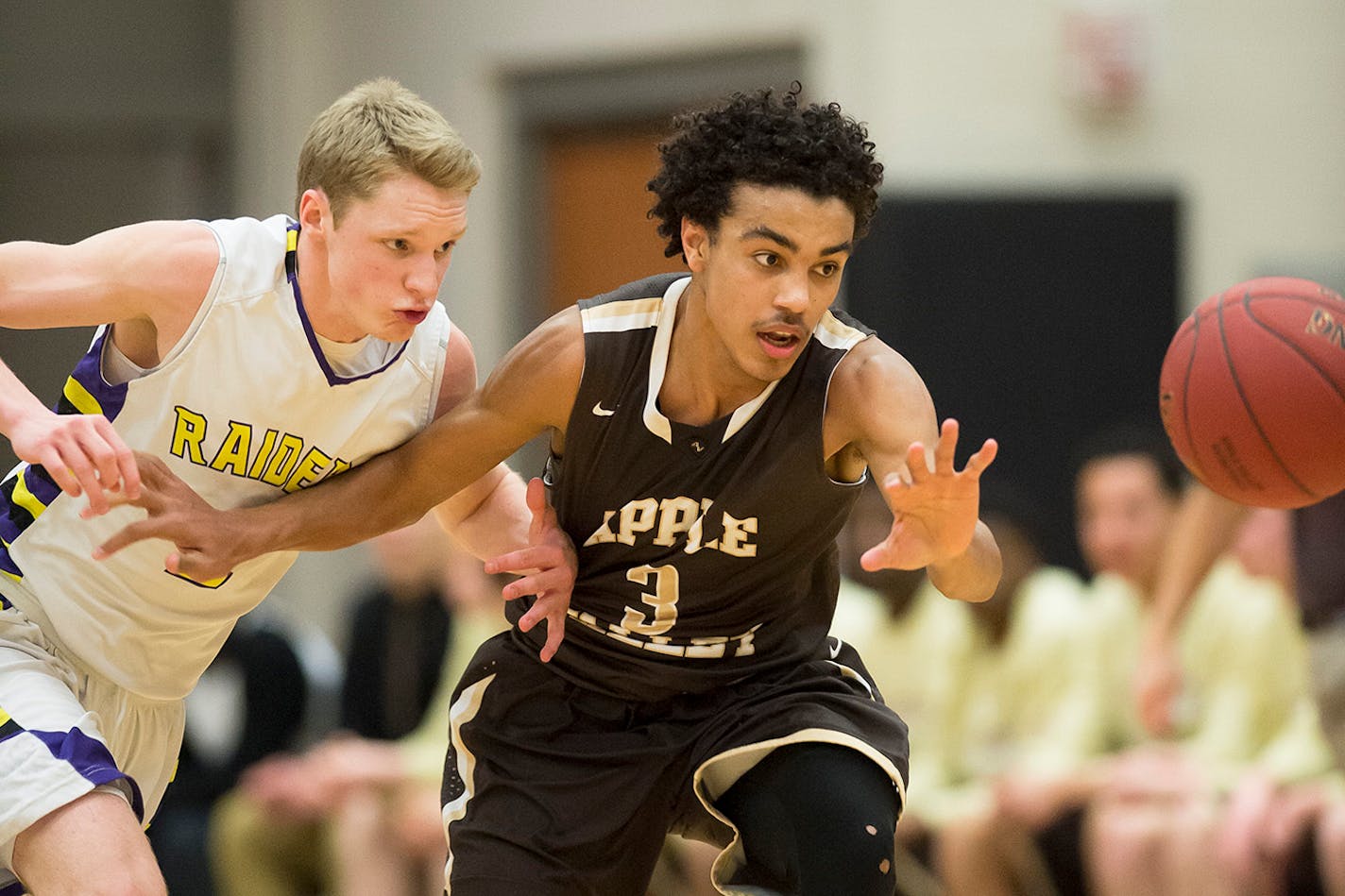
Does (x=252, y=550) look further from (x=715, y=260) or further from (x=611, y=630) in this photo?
(x=715, y=260)

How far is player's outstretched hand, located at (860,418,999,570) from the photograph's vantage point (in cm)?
322

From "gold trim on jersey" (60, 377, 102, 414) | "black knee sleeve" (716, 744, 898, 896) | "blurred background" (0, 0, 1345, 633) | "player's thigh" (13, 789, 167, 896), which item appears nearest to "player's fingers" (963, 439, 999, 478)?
"black knee sleeve" (716, 744, 898, 896)

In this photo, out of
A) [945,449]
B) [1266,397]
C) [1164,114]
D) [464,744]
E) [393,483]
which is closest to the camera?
[945,449]

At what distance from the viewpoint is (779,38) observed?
9.47 metres

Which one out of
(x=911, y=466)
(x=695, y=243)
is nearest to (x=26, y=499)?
(x=695, y=243)

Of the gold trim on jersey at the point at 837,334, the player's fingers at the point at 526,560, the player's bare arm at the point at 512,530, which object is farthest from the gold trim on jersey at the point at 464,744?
the gold trim on jersey at the point at 837,334

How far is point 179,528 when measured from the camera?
3.50 meters

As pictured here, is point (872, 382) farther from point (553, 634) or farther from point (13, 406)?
point (13, 406)

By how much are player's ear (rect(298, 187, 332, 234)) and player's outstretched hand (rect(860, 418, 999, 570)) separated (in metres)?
1.23

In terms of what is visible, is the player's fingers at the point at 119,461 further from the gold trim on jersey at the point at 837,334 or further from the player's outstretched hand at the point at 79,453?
the gold trim on jersey at the point at 837,334

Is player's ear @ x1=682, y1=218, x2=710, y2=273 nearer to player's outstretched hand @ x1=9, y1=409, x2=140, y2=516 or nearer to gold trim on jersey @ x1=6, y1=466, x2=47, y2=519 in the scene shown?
player's outstretched hand @ x1=9, y1=409, x2=140, y2=516

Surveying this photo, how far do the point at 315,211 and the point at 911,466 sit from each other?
4.25 feet

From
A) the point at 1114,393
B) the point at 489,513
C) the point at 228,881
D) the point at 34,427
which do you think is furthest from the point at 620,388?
the point at 1114,393

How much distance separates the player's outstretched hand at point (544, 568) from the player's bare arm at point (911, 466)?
56 centimetres
